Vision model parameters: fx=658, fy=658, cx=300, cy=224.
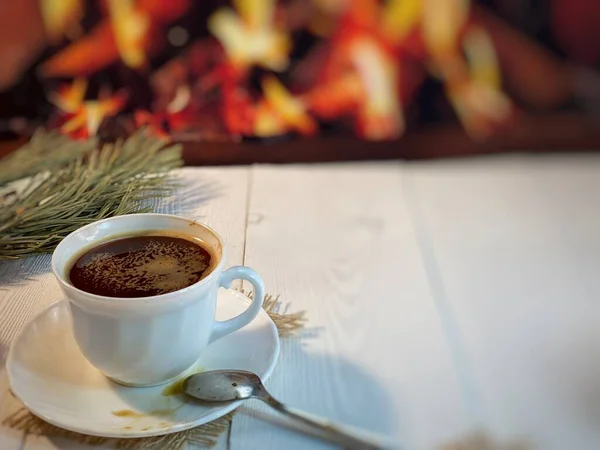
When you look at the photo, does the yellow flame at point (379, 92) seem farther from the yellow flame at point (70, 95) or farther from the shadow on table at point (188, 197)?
the shadow on table at point (188, 197)

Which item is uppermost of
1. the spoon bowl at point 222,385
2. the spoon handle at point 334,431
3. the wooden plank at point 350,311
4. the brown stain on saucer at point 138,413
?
the brown stain on saucer at point 138,413

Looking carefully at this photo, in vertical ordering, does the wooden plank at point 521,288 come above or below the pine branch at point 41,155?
below

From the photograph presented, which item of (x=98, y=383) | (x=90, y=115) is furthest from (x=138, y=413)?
(x=90, y=115)

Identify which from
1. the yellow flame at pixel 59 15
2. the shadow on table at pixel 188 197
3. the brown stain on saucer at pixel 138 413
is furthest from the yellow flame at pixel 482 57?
the brown stain on saucer at pixel 138 413

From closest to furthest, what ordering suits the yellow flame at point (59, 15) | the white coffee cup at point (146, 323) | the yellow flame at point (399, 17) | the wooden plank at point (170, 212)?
1. the white coffee cup at point (146, 323)
2. the wooden plank at point (170, 212)
3. the yellow flame at point (59, 15)
4. the yellow flame at point (399, 17)

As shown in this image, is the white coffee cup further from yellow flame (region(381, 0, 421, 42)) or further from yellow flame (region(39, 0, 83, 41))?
yellow flame (region(381, 0, 421, 42))

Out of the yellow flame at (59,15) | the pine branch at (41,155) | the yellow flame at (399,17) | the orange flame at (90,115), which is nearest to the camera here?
the pine branch at (41,155)

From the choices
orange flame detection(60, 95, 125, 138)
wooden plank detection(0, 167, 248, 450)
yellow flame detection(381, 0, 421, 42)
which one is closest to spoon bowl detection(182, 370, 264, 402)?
wooden plank detection(0, 167, 248, 450)

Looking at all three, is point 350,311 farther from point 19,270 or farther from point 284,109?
point 284,109

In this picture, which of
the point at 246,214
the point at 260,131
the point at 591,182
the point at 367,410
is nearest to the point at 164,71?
the point at 260,131

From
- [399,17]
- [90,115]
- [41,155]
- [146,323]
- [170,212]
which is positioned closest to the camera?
[146,323]
